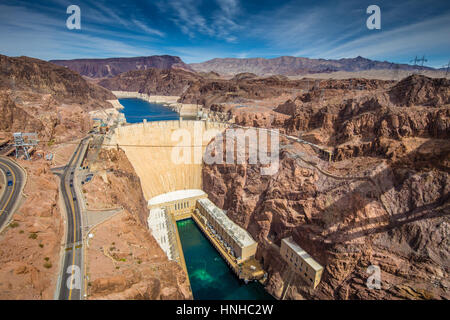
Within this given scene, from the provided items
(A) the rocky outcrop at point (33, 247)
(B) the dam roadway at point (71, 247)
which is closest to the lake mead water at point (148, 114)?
(B) the dam roadway at point (71, 247)

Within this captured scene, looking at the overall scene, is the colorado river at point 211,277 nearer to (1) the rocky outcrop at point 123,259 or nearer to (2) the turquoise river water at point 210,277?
(2) the turquoise river water at point 210,277

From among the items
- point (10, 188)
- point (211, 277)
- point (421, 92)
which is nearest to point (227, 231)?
point (211, 277)

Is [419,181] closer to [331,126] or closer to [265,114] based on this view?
[331,126]

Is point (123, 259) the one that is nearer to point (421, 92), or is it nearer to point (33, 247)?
point (33, 247)

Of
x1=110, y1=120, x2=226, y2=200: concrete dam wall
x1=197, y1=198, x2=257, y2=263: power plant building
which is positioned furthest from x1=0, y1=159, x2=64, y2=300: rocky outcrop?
x1=197, y1=198, x2=257, y2=263: power plant building

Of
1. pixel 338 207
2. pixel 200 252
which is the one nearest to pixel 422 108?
pixel 338 207

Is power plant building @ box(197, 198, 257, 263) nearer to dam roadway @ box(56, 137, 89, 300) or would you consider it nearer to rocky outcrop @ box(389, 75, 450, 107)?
dam roadway @ box(56, 137, 89, 300)

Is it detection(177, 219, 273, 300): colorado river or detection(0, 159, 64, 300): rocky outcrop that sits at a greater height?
detection(0, 159, 64, 300): rocky outcrop
